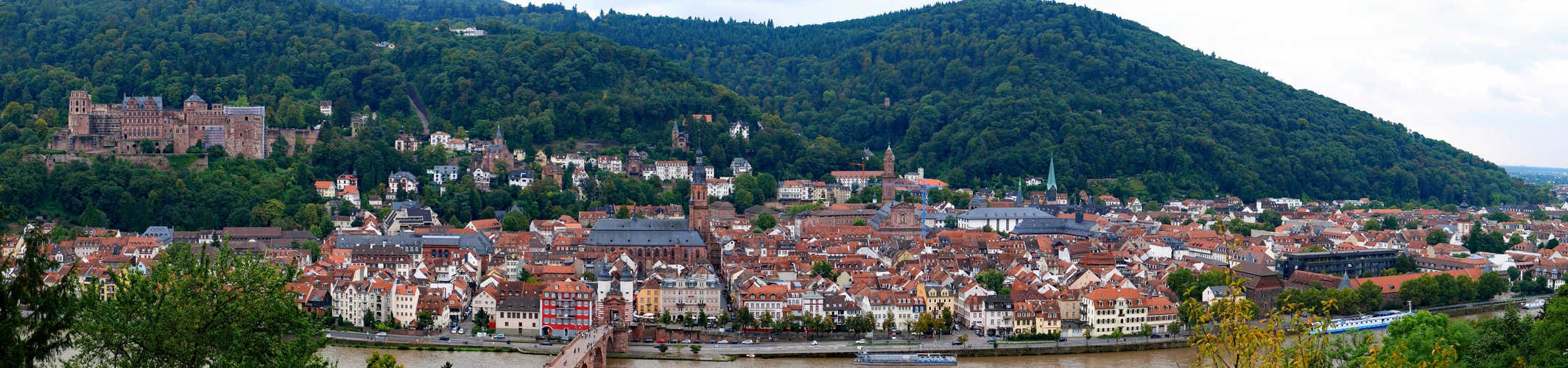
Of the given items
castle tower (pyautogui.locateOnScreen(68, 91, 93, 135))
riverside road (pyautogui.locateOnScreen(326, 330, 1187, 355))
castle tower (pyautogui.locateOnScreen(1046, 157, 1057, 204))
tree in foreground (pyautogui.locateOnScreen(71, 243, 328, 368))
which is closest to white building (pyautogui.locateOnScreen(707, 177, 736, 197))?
castle tower (pyautogui.locateOnScreen(1046, 157, 1057, 204))

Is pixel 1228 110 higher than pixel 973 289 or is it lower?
higher

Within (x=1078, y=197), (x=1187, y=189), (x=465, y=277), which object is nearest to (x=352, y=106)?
(x=465, y=277)

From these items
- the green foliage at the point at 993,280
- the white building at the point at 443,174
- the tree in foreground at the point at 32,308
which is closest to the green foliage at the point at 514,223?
the white building at the point at 443,174

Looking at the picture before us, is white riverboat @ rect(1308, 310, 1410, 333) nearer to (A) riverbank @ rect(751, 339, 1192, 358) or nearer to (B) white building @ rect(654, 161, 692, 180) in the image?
(A) riverbank @ rect(751, 339, 1192, 358)

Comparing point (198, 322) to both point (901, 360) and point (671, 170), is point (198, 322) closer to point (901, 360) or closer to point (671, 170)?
point (901, 360)

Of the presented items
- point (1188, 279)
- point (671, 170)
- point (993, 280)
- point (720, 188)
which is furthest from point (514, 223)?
point (1188, 279)

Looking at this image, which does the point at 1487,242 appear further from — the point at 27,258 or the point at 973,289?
the point at 27,258
